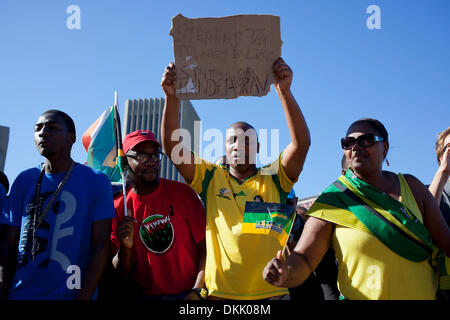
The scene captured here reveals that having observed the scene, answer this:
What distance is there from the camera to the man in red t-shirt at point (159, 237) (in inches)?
119

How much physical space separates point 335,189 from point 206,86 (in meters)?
1.15

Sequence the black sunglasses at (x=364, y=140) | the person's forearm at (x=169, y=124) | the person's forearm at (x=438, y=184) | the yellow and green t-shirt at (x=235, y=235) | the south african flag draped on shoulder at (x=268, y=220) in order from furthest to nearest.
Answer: the person's forearm at (x=438, y=184), the person's forearm at (x=169, y=124), the south african flag draped on shoulder at (x=268, y=220), the yellow and green t-shirt at (x=235, y=235), the black sunglasses at (x=364, y=140)

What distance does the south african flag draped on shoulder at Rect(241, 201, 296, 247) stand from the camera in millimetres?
2777

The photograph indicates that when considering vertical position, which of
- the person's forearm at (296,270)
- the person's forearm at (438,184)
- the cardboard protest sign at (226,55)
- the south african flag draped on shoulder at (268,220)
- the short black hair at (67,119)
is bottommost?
the person's forearm at (296,270)

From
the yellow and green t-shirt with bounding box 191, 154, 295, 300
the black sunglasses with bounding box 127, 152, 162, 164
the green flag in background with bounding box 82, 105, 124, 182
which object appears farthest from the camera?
the green flag in background with bounding box 82, 105, 124, 182

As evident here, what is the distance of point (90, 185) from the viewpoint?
9.60 ft

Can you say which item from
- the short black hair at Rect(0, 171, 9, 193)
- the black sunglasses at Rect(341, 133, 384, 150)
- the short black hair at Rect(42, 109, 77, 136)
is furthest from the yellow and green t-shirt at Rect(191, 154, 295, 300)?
the short black hair at Rect(0, 171, 9, 193)

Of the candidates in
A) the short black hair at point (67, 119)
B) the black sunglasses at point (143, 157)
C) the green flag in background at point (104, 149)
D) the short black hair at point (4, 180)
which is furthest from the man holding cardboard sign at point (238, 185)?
the short black hair at point (4, 180)

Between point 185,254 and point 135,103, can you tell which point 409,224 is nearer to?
point 185,254

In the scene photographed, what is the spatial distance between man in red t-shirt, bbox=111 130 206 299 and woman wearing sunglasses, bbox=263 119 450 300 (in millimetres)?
928

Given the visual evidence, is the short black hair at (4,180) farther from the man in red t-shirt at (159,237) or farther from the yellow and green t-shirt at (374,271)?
the yellow and green t-shirt at (374,271)

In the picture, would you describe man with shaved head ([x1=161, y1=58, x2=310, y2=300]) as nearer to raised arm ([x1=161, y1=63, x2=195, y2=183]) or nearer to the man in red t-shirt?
raised arm ([x1=161, y1=63, x2=195, y2=183])

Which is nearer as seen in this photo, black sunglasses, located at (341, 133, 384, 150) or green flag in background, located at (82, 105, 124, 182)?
black sunglasses, located at (341, 133, 384, 150)

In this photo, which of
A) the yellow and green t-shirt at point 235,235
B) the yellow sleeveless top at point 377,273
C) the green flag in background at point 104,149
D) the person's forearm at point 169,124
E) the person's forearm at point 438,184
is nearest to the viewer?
the yellow sleeveless top at point 377,273
